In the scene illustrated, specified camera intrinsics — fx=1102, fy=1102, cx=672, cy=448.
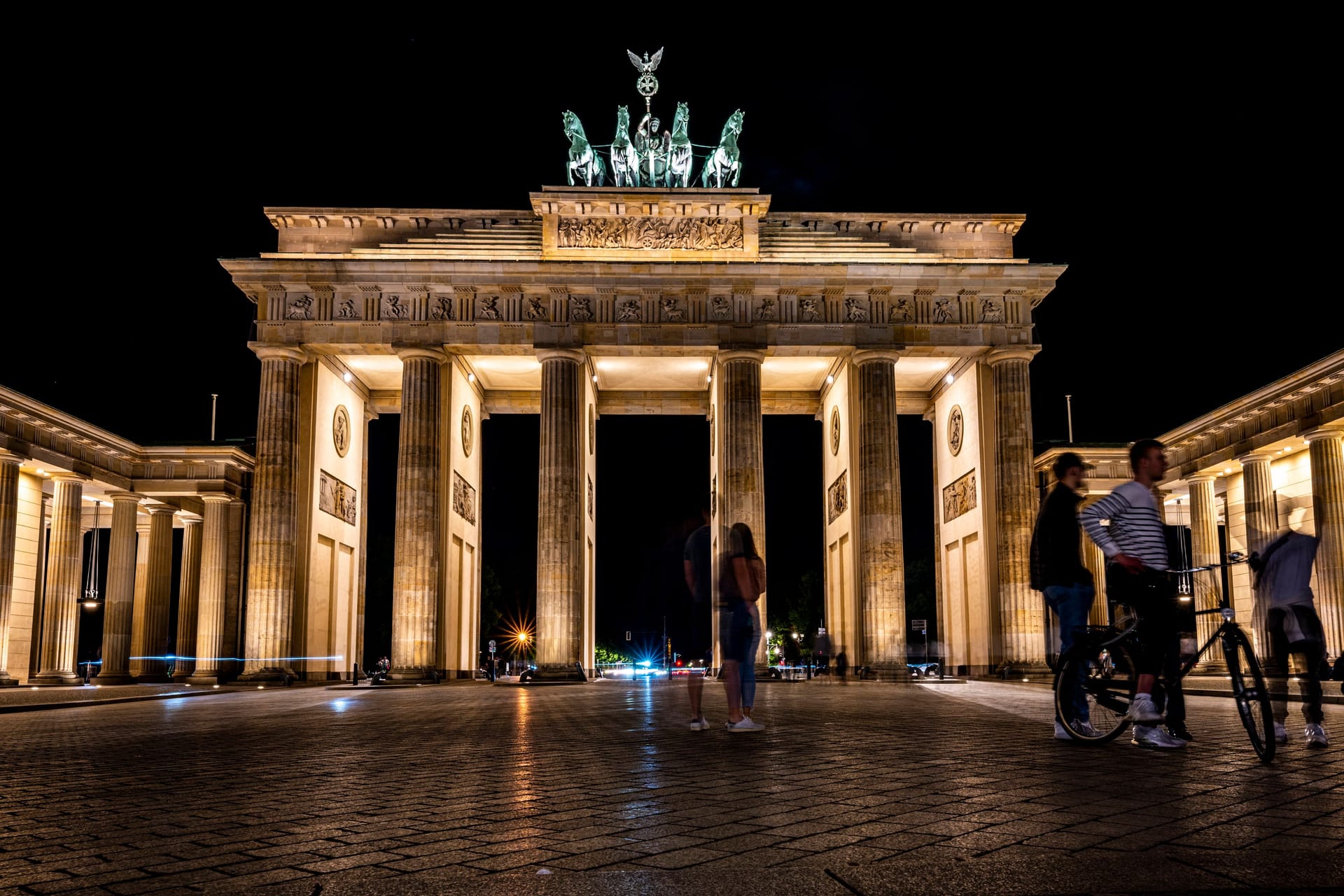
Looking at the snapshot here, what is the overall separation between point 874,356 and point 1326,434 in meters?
13.0

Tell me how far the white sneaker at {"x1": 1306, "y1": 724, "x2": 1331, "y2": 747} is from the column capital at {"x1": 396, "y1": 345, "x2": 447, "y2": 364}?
1174 inches

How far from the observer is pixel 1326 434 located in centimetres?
3122

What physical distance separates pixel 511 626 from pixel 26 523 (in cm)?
6383

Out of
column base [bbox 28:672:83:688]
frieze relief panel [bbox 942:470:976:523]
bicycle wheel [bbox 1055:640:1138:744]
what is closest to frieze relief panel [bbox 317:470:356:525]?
column base [bbox 28:672:83:688]

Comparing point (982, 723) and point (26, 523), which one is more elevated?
point (26, 523)

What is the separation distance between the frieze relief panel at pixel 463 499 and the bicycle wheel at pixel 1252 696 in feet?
105

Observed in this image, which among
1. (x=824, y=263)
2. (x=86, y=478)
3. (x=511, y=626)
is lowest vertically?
(x=511, y=626)

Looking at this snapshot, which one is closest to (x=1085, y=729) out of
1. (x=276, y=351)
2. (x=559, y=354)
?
(x=559, y=354)

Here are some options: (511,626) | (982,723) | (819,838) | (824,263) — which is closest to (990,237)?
(824,263)

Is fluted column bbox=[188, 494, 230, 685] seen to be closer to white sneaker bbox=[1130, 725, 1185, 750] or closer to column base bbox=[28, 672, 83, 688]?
column base bbox=[28, 672, 83, 688]

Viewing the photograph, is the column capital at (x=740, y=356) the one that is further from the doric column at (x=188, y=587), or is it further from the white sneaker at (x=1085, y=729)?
the white sneaker at (x=1085, y=729)

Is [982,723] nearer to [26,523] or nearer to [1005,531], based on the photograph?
[1005,531]

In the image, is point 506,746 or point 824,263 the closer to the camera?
point 506,746

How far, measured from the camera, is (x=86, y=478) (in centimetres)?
3866
